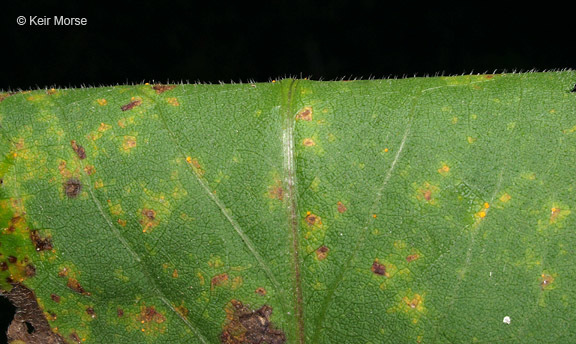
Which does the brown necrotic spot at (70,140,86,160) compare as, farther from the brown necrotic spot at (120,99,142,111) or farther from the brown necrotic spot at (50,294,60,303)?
the brown necrotic spot at (50,294,60,303)

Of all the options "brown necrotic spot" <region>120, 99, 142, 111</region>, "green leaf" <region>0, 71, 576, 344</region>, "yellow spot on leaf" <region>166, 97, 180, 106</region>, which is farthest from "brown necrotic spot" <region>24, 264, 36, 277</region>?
"yellow spot on leaf" <region>166, 97, 180, 106</region>

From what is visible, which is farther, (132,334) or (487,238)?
(132,334)

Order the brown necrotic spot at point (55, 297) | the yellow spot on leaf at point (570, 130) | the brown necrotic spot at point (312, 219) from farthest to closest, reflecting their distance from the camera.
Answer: the brown necrotic spot at point (55, 297) < the brown necrotic spot at point (312, 219) < the yellow spot on leaf at point (570, 130)

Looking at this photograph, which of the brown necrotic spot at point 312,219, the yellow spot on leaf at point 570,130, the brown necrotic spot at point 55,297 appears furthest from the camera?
the brown necrotic spot at point 55,297

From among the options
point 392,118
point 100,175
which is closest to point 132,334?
point 100,175

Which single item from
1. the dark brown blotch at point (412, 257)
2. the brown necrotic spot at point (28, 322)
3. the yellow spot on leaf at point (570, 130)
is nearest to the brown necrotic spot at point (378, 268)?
the dark brown blotch at point (412, 257)

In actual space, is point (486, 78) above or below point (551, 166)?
above

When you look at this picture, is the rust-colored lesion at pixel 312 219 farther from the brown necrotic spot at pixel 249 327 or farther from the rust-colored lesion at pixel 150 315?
the rust-colored lesion at pixel 150 315

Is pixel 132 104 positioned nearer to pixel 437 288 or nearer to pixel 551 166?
pixel 437 288
